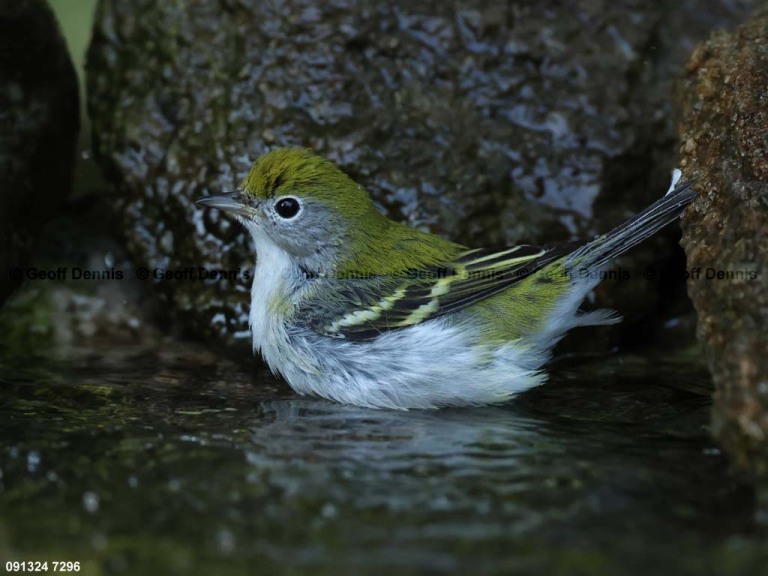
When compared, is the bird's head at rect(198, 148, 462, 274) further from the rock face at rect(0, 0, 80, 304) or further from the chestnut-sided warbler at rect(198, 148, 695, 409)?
the rock face at rect(0, 0, 80, 304)

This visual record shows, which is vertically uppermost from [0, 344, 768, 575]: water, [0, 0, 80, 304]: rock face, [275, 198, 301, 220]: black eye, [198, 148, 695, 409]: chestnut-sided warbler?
[0, 0, 80, 304]: rock face

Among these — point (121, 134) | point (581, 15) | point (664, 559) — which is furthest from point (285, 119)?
point (664, 559)

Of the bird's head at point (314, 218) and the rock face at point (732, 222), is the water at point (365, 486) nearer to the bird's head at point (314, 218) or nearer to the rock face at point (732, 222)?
the rock face at point (732, 222)

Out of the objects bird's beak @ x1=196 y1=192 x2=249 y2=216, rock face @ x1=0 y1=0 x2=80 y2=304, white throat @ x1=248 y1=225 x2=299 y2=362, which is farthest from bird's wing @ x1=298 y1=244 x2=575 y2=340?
rock face @ x1=0 y1=0 x2=80 y2=304

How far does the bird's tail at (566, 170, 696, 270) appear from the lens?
4332mm

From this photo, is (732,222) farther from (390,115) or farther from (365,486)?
(390,115)

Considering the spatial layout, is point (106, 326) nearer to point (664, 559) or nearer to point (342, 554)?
point (342, 554)

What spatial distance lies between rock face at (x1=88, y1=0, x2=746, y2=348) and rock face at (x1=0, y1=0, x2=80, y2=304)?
0.92ft

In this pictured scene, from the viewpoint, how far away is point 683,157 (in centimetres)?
459

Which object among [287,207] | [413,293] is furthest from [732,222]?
[287,207]

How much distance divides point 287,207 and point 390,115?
4.04ft

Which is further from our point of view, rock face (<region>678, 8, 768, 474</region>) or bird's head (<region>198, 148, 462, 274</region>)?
bird's head (<region>198, 148, 462, 274</region>)

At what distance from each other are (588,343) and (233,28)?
3.03 metres

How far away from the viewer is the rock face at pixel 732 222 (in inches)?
121
